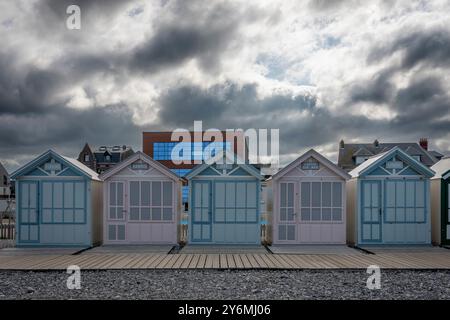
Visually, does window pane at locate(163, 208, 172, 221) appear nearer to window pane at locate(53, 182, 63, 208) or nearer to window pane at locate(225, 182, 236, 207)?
window pane at locate(225, 182, 236, 207)

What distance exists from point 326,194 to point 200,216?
423 cm

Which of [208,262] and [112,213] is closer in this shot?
[208,262]

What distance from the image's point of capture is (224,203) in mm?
13500

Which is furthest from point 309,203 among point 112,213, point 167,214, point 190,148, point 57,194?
point 190,148

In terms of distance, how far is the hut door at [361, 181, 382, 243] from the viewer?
13.5 metres

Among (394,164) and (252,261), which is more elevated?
(394,164)

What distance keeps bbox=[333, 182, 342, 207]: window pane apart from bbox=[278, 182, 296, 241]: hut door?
1.40 m

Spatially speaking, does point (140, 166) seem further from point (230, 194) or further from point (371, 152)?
point (371, 152)

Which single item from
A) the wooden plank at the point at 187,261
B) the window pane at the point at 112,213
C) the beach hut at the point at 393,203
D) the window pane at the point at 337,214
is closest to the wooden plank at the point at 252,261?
the wooden plank at the point at 187,261

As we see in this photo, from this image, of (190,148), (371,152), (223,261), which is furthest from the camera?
(190,148)

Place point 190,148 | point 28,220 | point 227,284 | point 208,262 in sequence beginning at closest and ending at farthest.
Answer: point 227,284, point 208,262, point 28,220, point 190,148

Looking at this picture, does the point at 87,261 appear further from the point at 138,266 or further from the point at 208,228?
the point at 208,228

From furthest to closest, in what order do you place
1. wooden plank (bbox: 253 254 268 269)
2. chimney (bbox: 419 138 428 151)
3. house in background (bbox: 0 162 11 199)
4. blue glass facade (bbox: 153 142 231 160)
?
blue glass facade (bbox: 153 142 231 160) < house in background (bbox: 0 162 11 199) < chimney (bbox: 419 138 428 151) < wooden plank (bbox: 253 254 268 269)

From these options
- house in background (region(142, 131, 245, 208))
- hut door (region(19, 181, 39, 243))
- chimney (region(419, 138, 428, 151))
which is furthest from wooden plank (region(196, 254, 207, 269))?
chimney (region(419, 138, 428, 151))
